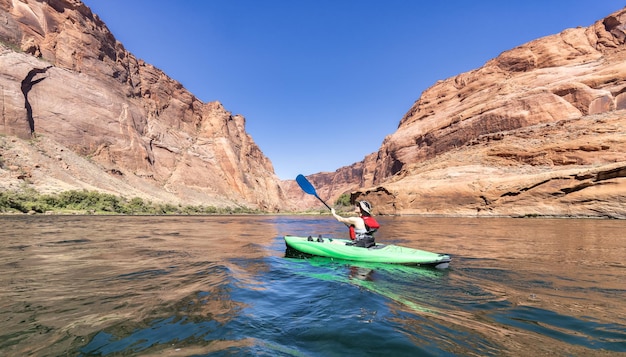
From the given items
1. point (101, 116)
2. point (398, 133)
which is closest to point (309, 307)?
point (398, 133)

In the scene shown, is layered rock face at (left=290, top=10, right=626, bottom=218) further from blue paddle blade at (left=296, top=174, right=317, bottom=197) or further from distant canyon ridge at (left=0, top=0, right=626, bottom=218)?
blue paddle blade at (left=296, top=174, right=317, bottom=197)

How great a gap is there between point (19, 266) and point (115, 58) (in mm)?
77024

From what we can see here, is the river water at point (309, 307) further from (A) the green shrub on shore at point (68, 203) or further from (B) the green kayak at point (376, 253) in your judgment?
(A) the green shrub on shore at point (68, 203)

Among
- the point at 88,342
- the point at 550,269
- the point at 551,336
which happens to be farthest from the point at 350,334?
the point at 550,269

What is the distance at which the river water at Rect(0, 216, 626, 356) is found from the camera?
9.21 feet

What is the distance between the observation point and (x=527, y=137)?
109 feet

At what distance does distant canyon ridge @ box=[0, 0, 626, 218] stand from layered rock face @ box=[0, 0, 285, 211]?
248mm

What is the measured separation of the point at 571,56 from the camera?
147ft

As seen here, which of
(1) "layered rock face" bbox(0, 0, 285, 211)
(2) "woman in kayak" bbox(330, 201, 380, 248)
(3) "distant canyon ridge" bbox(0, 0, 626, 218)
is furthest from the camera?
(1) "layered rock face" bbox(0, 0, 285, 211)

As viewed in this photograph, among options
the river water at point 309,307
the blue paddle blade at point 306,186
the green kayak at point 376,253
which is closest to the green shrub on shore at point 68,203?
the river water at point 309,307

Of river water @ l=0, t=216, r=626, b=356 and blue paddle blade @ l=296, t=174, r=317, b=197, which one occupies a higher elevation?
blue paddle blade @ l=296, t=174, r=317, b=197

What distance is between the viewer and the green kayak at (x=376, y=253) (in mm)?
6617

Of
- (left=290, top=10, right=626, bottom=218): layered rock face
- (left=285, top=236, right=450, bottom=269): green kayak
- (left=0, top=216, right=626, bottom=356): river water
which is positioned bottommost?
(left=0, top=216, right=626, bottom=356): river water

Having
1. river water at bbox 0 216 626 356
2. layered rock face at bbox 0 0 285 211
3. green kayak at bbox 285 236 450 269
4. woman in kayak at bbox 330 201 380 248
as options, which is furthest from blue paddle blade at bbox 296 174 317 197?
layered rock face at bbox 0 0 285 211
